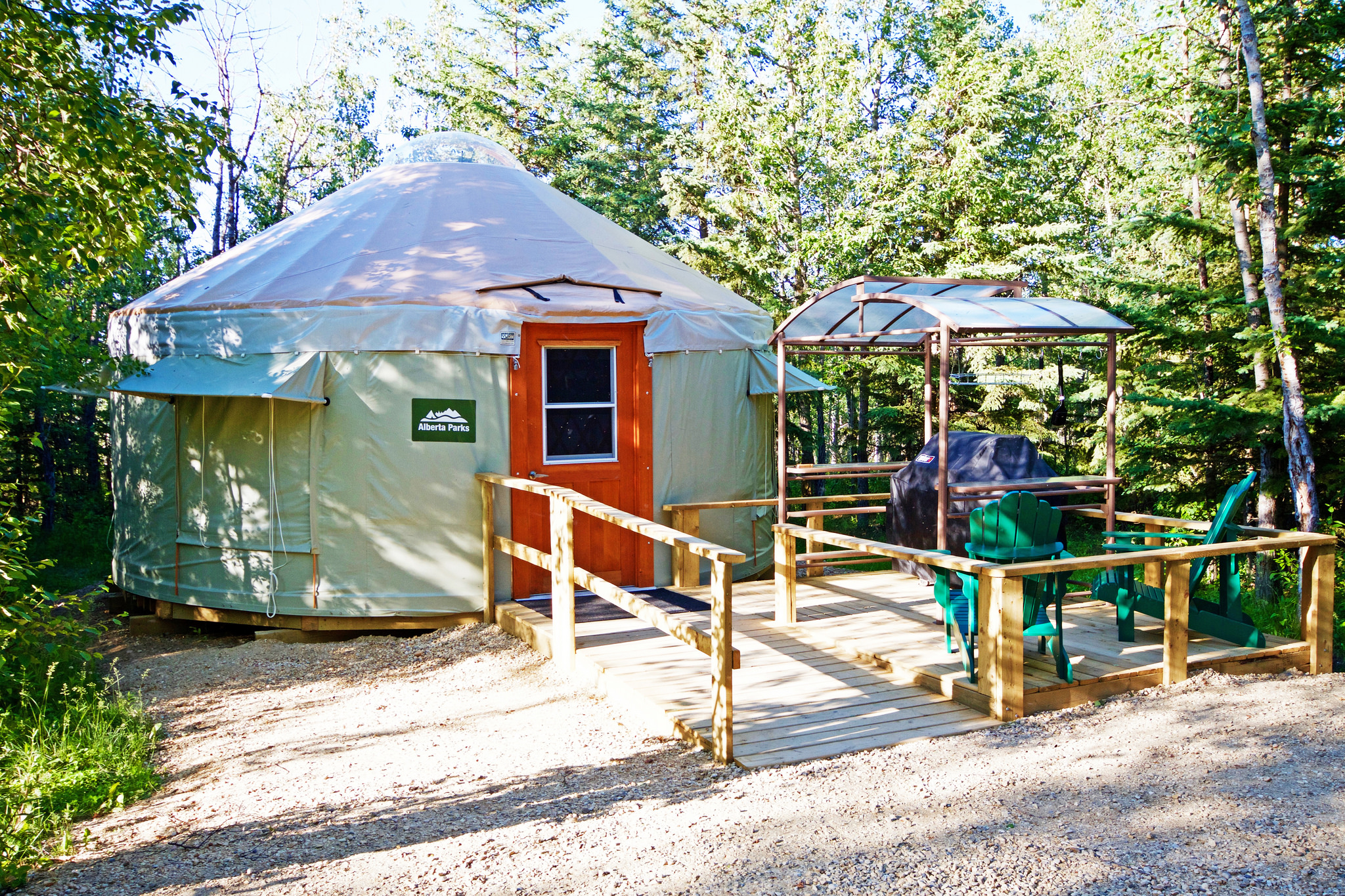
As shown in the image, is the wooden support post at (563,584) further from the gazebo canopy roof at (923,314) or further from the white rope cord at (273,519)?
the white rope cord at (273,519)

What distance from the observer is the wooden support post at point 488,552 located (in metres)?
6.34

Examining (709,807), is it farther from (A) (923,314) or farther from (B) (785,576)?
(A) (923,314)

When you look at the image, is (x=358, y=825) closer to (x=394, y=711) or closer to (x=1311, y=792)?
(x=394, y=711)

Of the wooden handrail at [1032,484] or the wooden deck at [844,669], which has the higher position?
the wooden handrail at [1032,484]

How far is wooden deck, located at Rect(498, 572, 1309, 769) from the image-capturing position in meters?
4.18

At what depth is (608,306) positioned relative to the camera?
21.2 ft

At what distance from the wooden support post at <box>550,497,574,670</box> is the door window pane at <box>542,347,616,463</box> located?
1212 mm

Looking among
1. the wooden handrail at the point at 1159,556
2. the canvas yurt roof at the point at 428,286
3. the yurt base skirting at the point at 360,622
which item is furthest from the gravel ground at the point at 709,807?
the canvas yurt roof at the point at 428,286

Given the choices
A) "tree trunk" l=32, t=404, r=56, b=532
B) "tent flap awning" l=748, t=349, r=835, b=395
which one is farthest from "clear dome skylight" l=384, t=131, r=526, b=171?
"tree trunk" l=32, t=404, r=56, b=532

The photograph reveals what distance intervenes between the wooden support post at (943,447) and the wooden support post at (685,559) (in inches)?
77.8

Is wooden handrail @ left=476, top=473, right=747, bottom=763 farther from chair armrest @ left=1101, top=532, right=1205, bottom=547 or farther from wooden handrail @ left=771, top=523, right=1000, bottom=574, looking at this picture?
chair armrest @ left=1101, top=532, right=1205, bottom=547

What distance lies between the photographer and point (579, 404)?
6.70m

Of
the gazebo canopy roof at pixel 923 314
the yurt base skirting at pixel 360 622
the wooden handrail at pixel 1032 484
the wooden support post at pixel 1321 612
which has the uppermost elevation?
the gazebo canopy roof at pixel 923 314

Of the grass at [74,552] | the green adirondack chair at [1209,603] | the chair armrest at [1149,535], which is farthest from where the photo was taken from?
the grass at [74,552]
